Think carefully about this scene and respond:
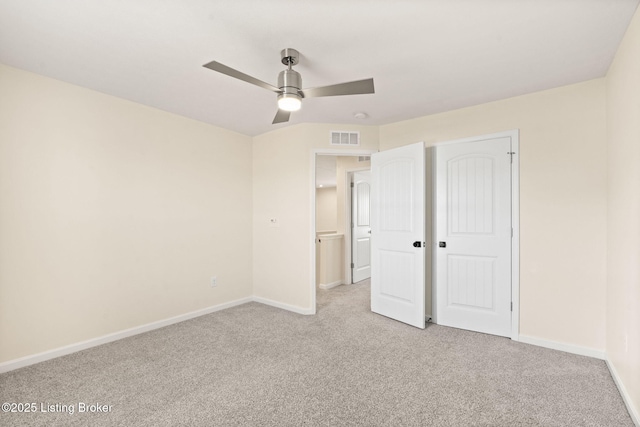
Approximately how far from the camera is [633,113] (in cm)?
197

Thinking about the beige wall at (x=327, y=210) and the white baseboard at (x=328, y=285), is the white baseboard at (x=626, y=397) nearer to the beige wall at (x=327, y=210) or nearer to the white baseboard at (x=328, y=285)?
the white baseboard at (x=328, y=285)

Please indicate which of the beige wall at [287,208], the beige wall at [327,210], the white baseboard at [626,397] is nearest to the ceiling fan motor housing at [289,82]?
the beige wall at [287,208]

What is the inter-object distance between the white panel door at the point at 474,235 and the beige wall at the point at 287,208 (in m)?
1.16

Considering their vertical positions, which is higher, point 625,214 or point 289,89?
point 289,89

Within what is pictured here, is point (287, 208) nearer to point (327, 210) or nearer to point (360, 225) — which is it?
point (360, 225)

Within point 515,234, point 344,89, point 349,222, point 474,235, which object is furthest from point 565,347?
point 349,222

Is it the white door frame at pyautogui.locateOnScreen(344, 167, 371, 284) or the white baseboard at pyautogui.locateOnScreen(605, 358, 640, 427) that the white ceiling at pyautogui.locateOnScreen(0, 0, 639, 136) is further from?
the white door frame at pyautogui.locateOnScreen(344, 167, 371, 284)

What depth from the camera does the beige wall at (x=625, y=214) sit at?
74.4 inches

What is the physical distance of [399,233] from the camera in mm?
3686

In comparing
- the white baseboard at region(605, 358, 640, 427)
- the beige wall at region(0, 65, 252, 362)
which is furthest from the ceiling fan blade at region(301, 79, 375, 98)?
the white baseboard at region(605, 358, 640, 427)

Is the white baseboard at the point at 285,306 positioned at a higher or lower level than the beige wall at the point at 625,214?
lower

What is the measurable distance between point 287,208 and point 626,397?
139 inches

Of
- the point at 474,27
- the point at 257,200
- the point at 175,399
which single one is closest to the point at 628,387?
the point at 474,27

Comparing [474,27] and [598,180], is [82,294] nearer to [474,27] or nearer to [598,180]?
[474,27]
